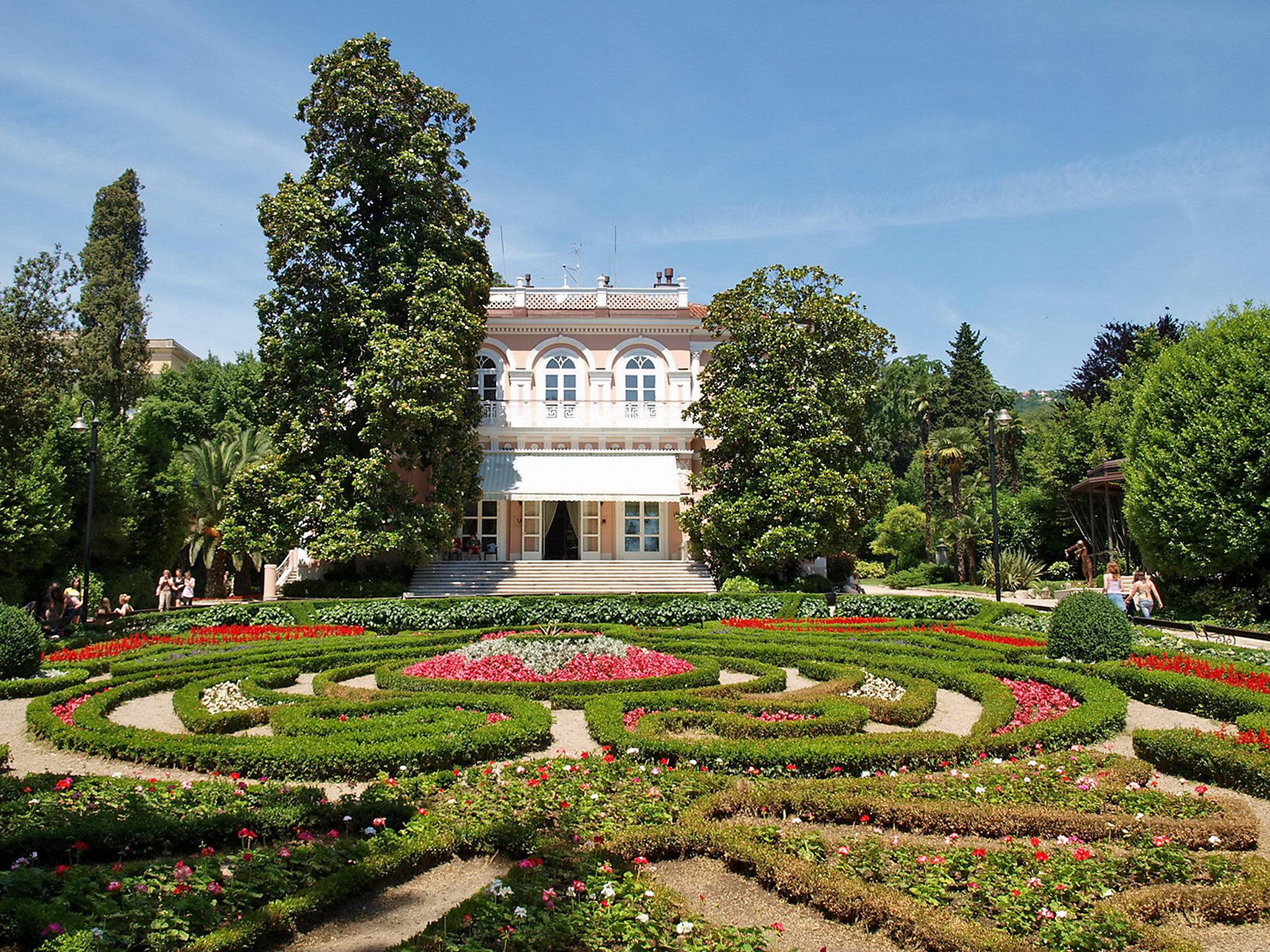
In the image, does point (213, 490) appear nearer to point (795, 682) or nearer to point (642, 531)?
point (642, 531)

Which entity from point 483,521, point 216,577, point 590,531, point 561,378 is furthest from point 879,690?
point 216,577

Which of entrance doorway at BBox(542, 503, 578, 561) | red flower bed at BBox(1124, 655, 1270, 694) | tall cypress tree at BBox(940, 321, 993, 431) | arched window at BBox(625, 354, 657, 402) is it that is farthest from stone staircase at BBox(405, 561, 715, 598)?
tall cypress tree at BBox(940, 321, 993, 431)

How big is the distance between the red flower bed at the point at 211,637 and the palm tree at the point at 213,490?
11425 mm

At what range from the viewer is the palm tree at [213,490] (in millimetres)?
26531

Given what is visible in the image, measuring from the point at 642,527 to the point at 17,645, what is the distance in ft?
61.8

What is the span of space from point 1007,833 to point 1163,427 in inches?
646

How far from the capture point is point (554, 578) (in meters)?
24.2

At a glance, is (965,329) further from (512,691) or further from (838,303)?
(512,691)

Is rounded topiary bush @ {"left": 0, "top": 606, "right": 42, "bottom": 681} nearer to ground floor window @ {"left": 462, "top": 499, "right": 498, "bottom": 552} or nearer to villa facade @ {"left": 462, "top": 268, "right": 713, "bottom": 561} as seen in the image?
villa facade @ {"left": 462, "top": 268, "right": 713, "bottom": 561}

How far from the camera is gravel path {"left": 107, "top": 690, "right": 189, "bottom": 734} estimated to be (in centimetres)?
842

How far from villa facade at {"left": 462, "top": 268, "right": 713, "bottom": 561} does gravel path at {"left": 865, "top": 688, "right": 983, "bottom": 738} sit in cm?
1631

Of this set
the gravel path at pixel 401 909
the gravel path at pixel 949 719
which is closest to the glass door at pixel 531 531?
the gravel path at pixel 949 719

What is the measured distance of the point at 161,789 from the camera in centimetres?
588

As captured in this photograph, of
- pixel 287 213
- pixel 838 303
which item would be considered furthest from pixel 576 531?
pixel 287 213
